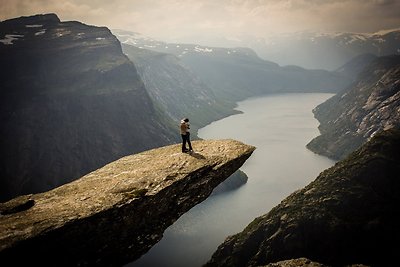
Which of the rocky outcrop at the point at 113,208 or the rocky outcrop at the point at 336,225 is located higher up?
the rocky outcrop at the point at 113,208

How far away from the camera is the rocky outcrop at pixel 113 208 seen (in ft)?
88.5

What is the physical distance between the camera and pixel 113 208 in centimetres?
2997

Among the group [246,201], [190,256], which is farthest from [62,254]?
[246,201]

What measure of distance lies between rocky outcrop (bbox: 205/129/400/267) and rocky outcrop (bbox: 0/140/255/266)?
8015 cm

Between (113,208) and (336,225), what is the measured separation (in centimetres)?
10037

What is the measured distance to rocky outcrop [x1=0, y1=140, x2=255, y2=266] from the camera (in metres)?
27.0

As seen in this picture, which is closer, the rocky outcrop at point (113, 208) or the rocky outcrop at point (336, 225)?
the rocky outcrop at point (113, 208)

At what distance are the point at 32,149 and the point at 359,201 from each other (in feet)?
532

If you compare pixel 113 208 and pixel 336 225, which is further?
pixel 336 225

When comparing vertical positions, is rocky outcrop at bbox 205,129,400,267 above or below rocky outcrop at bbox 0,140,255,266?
below

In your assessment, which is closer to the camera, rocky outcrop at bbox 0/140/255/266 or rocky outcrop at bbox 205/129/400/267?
rocky outcrop at bbox 0/140/255/266

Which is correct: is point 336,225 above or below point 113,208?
below

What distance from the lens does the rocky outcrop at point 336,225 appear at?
105125 millimetres

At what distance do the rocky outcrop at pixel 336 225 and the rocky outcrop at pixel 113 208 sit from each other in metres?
80.1
